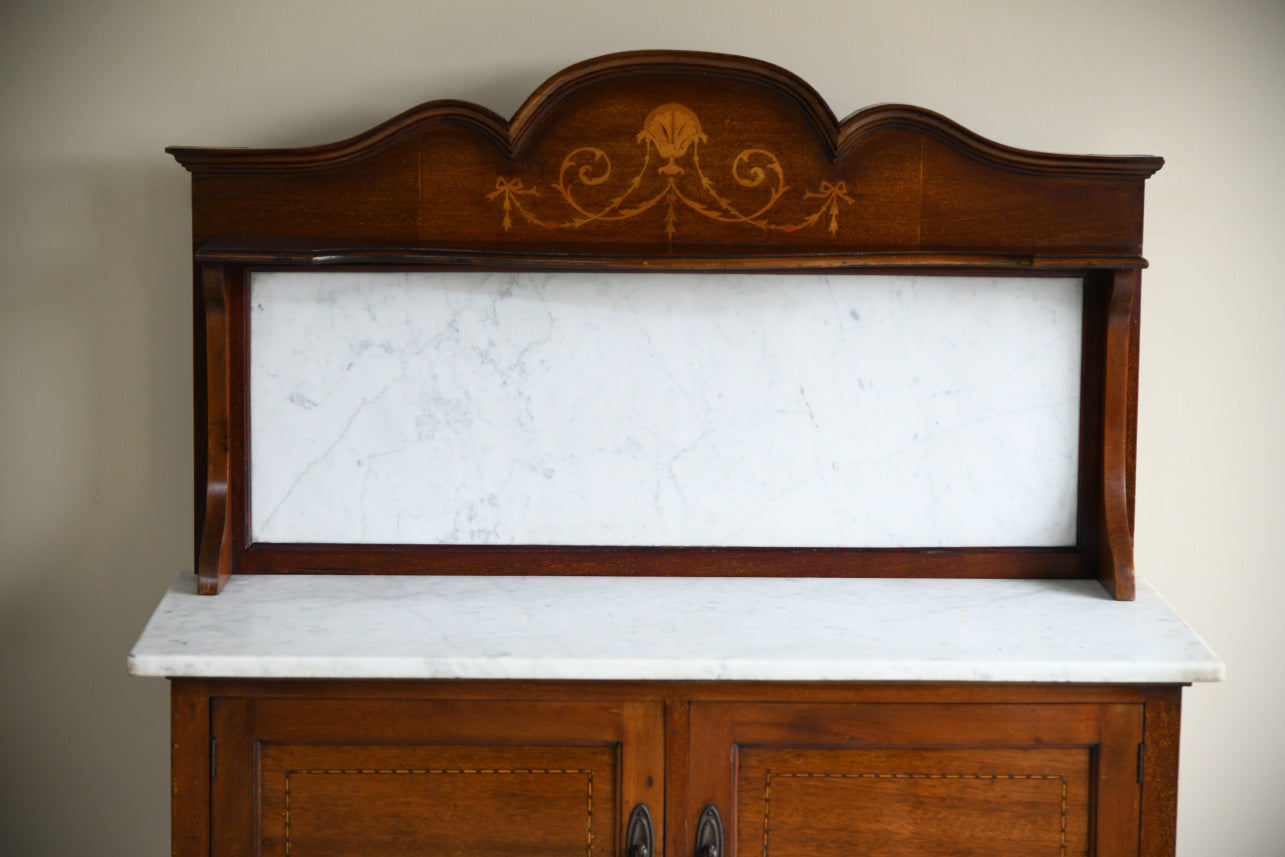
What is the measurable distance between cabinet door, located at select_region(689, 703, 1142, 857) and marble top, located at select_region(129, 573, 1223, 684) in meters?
0.08

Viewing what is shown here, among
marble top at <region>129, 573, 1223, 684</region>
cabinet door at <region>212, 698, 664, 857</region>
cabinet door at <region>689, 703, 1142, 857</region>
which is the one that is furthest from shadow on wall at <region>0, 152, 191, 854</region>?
cabinet door at <region>689, 703, 1142, 857</region>

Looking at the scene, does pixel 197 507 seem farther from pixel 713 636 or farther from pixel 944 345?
pixel 944 345

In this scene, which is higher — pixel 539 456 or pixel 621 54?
pixel 621 54

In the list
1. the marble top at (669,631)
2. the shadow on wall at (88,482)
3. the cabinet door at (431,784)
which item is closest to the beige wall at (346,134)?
the shadow on wall at (88,482)

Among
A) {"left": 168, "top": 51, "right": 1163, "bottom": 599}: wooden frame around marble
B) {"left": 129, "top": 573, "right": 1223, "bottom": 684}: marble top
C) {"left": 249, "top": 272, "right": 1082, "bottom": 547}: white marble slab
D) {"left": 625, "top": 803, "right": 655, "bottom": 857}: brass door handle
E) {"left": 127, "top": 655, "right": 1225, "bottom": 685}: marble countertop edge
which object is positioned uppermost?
{"left": 168, "top": 51, "right": 1163, "bottom": 599}: wooden frame around marble

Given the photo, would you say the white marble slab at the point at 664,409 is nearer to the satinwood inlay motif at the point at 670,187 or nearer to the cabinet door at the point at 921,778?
the satinwood inlay motif at the point at 670,187

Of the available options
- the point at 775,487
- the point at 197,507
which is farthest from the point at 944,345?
the point at 197,507

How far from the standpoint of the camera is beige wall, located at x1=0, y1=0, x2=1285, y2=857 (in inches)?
76.6

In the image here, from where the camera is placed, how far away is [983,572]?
195cm

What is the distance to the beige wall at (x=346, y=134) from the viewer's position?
195cm

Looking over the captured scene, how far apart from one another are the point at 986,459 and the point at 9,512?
1724mm

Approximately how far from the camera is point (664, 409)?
194cm

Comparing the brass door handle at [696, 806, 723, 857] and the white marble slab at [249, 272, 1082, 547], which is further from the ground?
the white marble slab at [249, 272, 1082, 547]

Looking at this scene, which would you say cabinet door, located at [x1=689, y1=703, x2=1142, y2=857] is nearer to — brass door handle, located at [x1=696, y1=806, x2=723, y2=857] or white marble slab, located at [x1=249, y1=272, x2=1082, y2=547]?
brass door handle, located at [x1=696, y1=806, x2=723, y2=857]
